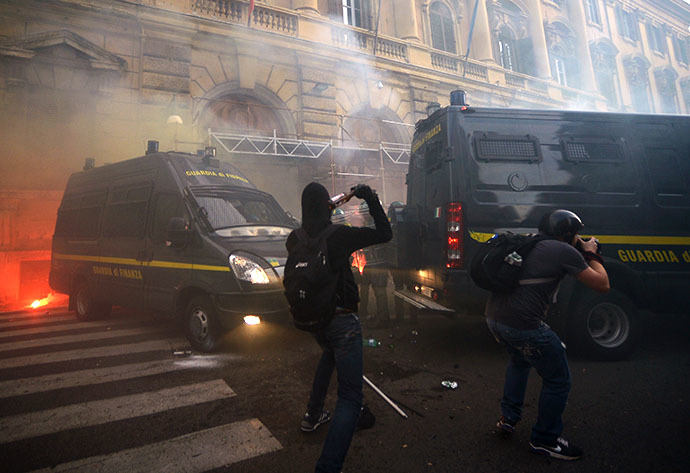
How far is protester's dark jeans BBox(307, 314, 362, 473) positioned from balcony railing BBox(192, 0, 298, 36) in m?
13.4

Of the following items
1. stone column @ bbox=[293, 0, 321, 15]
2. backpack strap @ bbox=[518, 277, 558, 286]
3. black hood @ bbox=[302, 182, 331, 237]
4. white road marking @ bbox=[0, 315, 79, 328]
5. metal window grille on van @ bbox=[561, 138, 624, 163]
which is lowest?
white road marking @ bbox=[0, 315, 79, 328]

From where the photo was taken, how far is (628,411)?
2.83 meters

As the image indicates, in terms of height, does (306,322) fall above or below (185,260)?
below

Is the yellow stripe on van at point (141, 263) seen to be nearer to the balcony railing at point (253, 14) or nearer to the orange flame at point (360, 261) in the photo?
the orange flame at point (360, 261)

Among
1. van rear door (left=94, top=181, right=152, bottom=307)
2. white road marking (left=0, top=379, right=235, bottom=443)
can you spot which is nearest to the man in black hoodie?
white road marking (left=0, top=379, right=235, bottom=443)

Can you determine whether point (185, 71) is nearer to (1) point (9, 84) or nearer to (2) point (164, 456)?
(1) point (9, 84)

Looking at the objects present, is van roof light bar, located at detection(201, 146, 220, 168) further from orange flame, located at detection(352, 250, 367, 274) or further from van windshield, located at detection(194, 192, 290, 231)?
orange flame, located at detection(352, 250, 367, 274)

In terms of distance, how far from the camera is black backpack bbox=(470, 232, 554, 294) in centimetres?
229

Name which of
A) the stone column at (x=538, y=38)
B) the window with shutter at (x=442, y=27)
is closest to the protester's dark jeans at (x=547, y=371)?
the window with shutter at (x=442, y=27)

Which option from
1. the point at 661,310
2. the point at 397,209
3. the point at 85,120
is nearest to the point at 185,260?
the point at 397,209

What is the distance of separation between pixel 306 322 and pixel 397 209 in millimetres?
3281

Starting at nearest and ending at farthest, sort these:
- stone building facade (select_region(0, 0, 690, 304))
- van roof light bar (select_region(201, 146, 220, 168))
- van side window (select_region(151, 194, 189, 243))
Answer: van side window (select_region(151, 194, 189, 243)) → van roof light bar (select_region(201, 146, 220, 168)) → stone building facade (select_region(0, 0, 690, 304))

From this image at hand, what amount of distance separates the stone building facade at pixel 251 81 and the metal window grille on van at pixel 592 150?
29.5 ft

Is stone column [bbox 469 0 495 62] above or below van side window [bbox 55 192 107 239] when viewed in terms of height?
above
